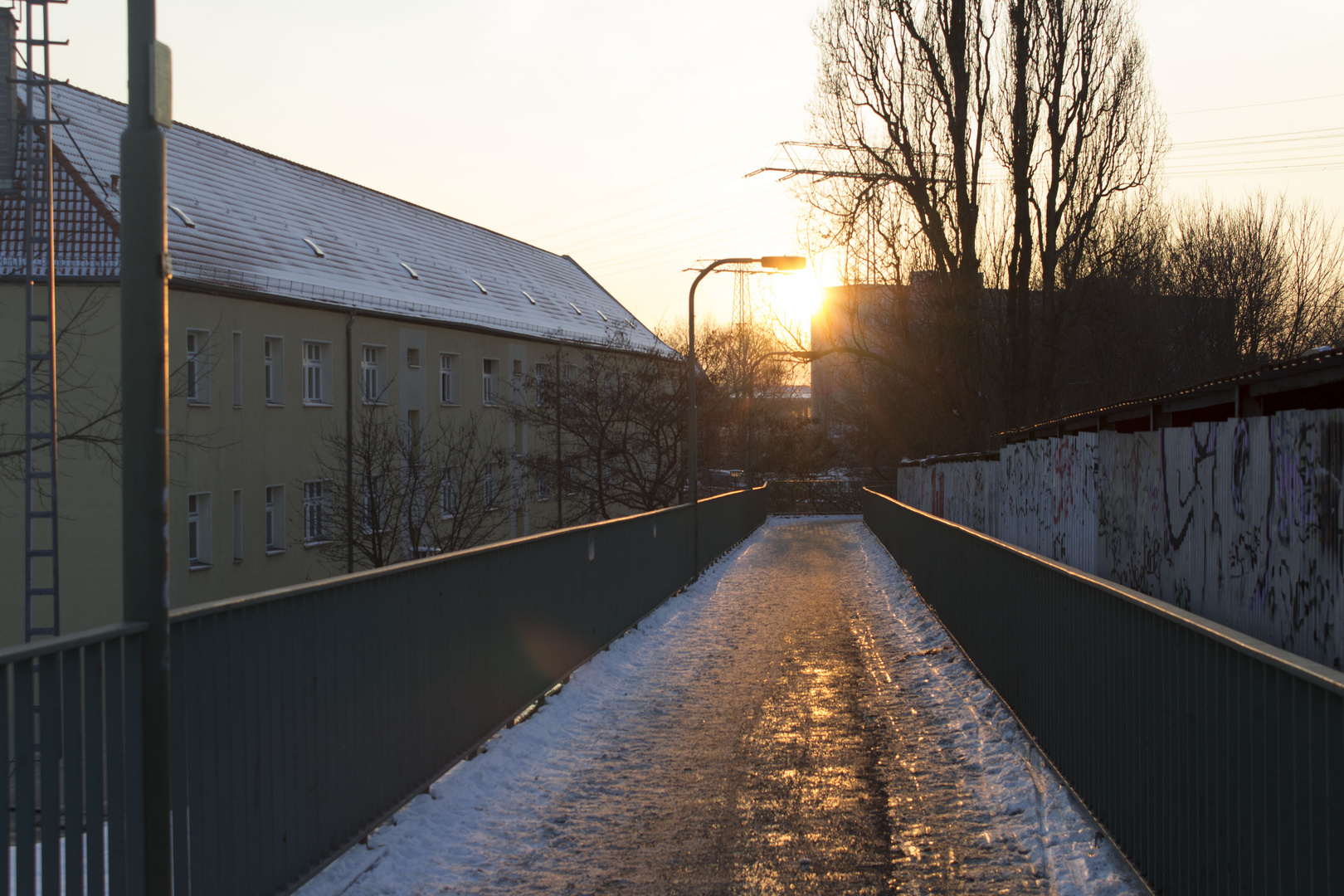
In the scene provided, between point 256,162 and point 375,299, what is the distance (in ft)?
24.6

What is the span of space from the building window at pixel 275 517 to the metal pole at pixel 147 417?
25096mm

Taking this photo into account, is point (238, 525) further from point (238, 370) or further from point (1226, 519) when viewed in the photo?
point (1226, 519)

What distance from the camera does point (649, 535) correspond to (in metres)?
15.3

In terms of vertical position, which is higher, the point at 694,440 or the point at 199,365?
the point at 199,365

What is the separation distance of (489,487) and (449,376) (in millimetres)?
4439

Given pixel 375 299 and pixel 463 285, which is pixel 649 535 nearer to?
pixel 375 299

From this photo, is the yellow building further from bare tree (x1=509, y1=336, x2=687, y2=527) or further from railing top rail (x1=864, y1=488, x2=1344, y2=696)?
railing top rail (x1=864, y1=488, x2=1344, y2=696)

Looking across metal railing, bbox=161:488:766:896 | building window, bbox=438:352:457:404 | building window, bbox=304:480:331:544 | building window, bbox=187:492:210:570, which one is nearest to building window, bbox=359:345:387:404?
building window, bbox=304:480:331:544

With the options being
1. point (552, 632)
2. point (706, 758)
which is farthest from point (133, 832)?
point (552, 632)

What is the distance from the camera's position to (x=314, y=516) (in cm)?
2920

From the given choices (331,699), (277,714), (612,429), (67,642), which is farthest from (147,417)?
(612,429)

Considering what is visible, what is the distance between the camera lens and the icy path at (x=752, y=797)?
5254 mm

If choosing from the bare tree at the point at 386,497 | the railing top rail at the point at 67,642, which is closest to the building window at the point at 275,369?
the bare tree at the point at 386,497

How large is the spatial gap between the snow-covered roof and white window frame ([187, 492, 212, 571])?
4.91m
